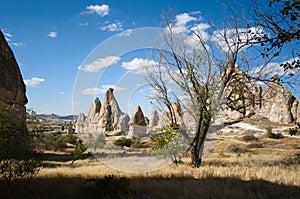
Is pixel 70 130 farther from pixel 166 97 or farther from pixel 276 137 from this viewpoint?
pixel 166 97

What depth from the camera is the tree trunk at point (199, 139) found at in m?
11.9

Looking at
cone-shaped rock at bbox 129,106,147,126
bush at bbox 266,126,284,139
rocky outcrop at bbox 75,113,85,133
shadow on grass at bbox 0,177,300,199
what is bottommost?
shadow on grass at bbox 0,177,300,199

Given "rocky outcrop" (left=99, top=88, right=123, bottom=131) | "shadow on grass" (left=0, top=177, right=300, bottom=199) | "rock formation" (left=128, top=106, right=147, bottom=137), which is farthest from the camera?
"rocky outcrop" (left=99, top=88, right=123, bottom=131)

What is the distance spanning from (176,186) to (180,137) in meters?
6.21

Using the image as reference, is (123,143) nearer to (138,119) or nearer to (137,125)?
(137,125)

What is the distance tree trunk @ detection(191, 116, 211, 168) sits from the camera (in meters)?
11.9

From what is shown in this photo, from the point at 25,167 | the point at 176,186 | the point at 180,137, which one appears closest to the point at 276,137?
the point at 180,137

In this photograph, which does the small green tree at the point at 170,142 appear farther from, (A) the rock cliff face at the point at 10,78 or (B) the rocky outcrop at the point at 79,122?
(A) the rock cliff face at the point at 10,78

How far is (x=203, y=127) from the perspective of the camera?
12.0 metres

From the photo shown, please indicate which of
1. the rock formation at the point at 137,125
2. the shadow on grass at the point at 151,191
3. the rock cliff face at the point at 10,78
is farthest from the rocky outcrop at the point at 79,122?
the shadow on grass at the point at 151,191

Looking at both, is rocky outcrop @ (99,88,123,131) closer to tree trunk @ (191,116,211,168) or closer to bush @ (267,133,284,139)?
bush @ (267,133,284,139)

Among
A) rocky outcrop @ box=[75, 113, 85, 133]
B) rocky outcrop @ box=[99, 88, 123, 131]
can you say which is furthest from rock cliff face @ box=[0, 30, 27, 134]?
rocky outcrop @ box=[99, 88, 123, 131]

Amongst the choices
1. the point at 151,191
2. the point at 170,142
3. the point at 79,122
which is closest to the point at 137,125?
the point at 79,122

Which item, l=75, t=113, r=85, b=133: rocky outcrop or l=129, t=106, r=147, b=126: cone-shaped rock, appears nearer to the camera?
l=75, t=113, r=85, b=133: rocky outcrop
